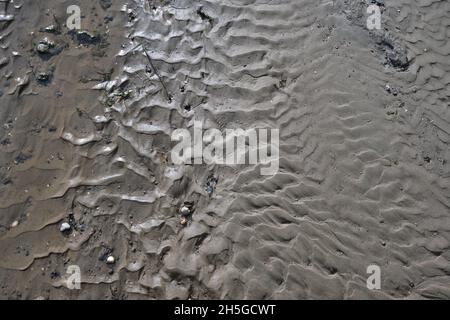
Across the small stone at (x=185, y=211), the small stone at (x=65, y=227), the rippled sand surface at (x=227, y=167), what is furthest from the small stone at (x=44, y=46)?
the small stone at (x=185, y=211)

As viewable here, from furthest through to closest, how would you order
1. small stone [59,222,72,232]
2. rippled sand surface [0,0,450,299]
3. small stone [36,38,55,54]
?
small stone [36,38,55,54], small stone [59,222,72,232], rippled sand surface [0,0,450,299]

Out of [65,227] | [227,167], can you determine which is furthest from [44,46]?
[227,167]

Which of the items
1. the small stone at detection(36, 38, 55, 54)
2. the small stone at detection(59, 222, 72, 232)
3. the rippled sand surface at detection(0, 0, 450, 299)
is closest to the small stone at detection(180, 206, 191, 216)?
the rippled sand surface at detection(0, 0, 450, 299)

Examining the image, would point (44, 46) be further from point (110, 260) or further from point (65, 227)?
point (110, 260)

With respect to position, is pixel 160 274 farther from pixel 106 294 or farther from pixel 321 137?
pixel 321 137

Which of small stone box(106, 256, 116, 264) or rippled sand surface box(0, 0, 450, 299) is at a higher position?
rippled sand surface box(0, 0, 450, 299)

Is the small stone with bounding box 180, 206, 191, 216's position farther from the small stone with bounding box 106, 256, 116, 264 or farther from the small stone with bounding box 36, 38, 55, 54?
the small stone with bounding box 36, 38, 55, 54

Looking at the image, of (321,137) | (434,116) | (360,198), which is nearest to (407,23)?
Answer: (434,116)

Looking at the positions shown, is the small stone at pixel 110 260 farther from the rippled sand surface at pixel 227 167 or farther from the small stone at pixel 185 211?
the small stone at pixel 185 211

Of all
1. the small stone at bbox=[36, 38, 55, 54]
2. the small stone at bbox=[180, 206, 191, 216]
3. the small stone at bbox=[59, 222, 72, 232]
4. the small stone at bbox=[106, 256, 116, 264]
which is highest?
the small stone at bbox=[36, 38, 55, 54]
